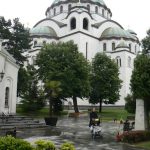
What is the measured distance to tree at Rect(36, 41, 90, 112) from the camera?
3938cm

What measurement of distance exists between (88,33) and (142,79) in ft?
145

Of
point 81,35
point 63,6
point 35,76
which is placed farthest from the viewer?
point 63,6

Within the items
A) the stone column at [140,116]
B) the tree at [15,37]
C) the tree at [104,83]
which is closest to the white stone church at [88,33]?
the tree at [104,83]

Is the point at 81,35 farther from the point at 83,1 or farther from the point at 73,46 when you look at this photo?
the point at 73,46

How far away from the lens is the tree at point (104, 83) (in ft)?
153

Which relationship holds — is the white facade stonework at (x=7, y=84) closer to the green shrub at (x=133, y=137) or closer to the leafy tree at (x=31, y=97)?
the leafy tree at (x=31, y=97)

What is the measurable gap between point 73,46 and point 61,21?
1014 inches

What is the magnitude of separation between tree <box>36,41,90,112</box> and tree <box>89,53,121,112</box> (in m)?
5.38

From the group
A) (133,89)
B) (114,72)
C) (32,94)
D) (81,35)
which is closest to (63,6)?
(81,35)

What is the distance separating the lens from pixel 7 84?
29.4 meters

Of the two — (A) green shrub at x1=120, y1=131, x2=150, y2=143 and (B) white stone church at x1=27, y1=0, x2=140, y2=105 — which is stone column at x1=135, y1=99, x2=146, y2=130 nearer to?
(A) green shrub at x1=120, y1=131, x2=150, y2=143

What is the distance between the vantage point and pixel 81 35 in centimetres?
6000

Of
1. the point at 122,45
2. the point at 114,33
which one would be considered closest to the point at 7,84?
the point at 122,45

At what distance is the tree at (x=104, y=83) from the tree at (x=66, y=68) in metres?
5.38
